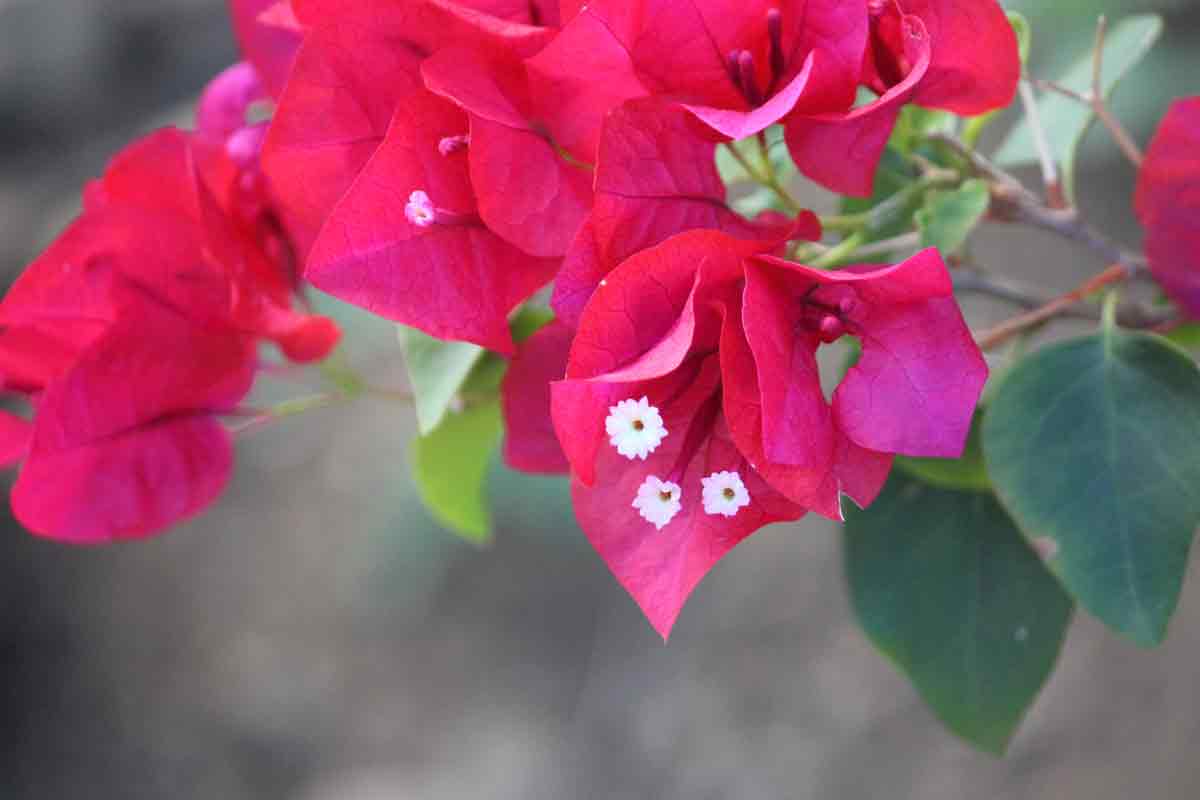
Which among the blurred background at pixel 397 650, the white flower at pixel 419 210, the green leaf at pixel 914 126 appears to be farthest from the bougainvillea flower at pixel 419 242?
the blurred background at pixel 397 650

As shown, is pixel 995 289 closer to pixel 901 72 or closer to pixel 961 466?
pixel 961 466

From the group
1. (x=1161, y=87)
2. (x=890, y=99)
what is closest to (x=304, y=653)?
(x=1161, y=87)

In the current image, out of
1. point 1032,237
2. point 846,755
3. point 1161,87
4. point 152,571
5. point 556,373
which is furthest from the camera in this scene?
point 152,571

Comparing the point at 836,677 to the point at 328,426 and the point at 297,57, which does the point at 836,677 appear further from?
the point at 297,57

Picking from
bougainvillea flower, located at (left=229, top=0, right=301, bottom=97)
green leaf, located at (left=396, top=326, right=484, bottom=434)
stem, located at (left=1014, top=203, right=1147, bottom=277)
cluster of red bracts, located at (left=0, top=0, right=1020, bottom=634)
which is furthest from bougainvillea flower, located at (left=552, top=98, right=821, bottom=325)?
bougainvillea flower, located at (left=229, top=0, right=301, bottom=97)

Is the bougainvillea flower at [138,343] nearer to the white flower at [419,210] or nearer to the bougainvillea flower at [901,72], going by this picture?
the white flower at [419,210]

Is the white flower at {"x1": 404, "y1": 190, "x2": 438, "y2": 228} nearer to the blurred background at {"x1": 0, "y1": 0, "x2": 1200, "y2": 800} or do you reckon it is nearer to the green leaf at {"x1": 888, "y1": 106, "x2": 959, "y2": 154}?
the green leaf at {"x1": 888, "y1": 106, "x2": 959, "y2": 154}
